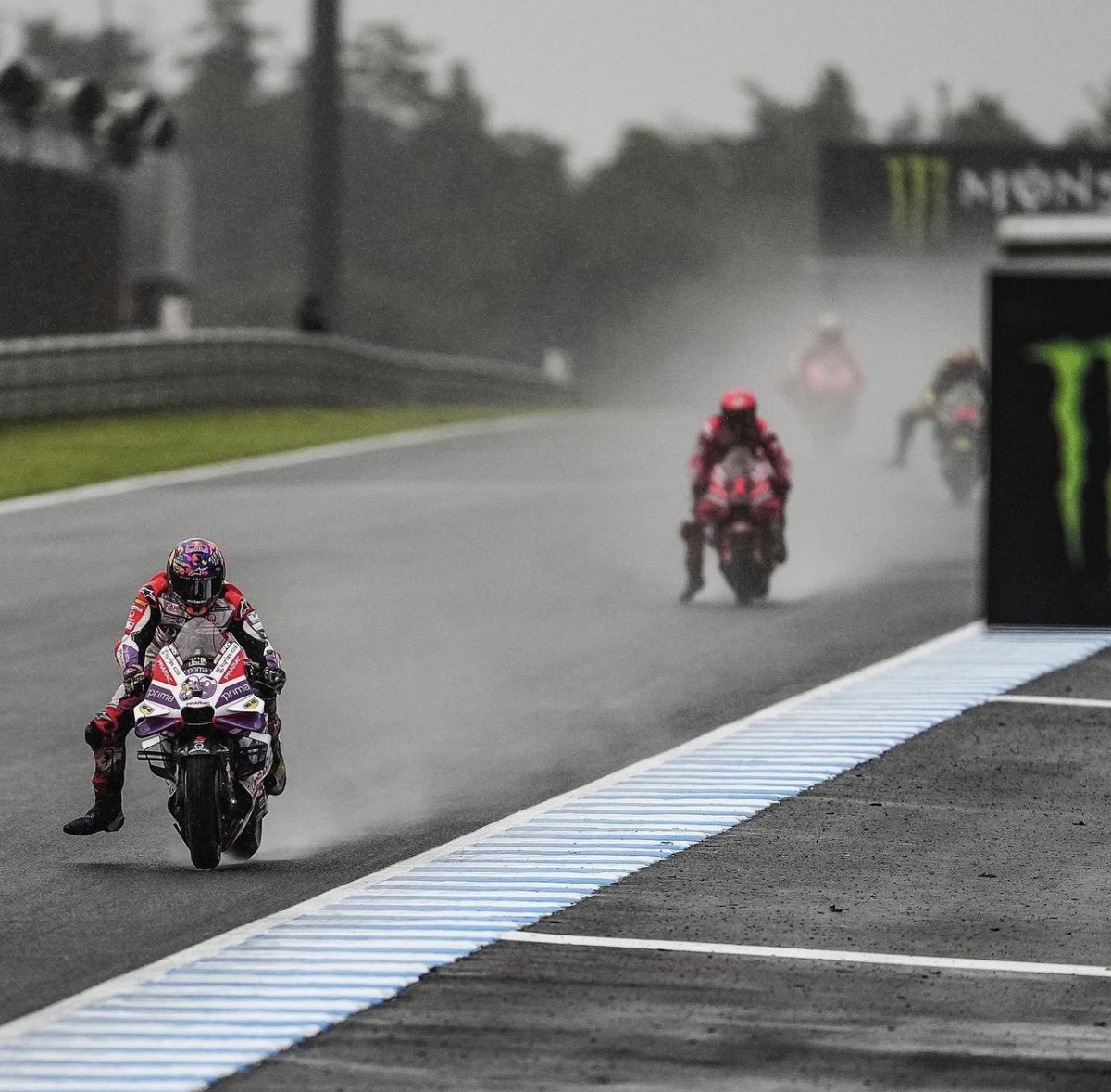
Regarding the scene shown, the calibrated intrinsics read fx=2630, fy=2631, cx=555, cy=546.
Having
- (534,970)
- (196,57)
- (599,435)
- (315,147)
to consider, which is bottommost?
(534,970)

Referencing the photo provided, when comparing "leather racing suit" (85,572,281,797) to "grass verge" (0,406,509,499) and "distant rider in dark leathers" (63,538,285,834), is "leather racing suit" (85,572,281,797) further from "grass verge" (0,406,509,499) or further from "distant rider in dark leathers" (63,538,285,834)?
"grass verge" (0,406,509,499)

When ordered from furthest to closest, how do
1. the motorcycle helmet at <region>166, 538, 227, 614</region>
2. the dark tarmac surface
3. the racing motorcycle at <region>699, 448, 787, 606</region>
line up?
1. the racing motorcycle at <region>699, 448, 787, 606</region>
2. the motorcycle helmet at <region>166, 538, 227, 614</region>
3. the dark tarmac surface

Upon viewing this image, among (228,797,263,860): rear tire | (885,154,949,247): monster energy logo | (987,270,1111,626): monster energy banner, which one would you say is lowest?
(228,797,263,860): rear tire

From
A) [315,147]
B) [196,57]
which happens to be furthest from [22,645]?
[196,57]

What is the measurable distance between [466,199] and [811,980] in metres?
128

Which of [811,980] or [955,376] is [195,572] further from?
[955,376]

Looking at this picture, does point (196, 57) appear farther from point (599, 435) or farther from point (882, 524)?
point (882, 524)

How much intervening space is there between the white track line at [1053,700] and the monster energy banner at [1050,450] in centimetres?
460

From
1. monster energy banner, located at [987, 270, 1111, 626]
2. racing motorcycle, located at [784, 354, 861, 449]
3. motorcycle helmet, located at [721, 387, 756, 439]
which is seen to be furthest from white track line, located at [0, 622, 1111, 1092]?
racing motorcycle, located at [784, 354, 861, 449]

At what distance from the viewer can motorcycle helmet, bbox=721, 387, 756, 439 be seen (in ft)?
60.8

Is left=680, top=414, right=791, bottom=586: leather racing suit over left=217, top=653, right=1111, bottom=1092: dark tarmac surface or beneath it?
over

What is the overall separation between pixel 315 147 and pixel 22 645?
20.0 meters

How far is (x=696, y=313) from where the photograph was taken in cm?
11894

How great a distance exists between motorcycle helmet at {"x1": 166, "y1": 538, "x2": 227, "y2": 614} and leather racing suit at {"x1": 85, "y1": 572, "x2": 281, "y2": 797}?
0.07 metres
